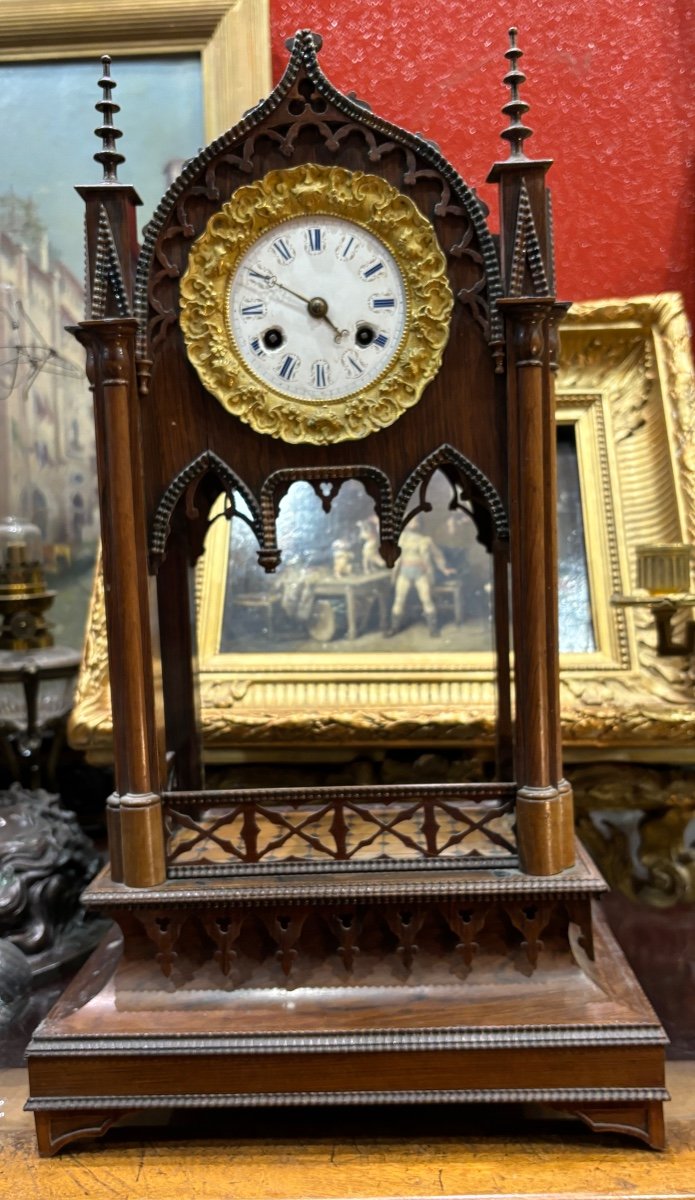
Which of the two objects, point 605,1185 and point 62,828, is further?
point 62,828

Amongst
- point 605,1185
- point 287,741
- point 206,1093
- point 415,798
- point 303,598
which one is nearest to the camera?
point 605,1185

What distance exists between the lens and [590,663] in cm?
196

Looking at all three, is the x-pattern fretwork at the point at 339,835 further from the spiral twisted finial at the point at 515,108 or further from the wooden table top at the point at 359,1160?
the spiral twisted finial at the point at 515,108

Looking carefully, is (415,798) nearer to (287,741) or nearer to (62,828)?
(287,741)

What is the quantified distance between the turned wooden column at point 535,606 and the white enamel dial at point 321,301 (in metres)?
0.18

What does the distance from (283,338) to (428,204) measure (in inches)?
10.5

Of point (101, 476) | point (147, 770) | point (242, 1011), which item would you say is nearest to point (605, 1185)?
point (242, 1011)

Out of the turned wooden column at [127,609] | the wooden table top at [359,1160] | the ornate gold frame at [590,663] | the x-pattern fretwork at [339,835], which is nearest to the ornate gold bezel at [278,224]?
the turned wooden column at [127,609]

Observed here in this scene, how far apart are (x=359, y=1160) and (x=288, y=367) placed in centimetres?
105

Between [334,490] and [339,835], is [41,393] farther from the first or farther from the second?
[339,835]

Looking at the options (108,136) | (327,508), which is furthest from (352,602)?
(108,136)

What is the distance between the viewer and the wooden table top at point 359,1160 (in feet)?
3.99

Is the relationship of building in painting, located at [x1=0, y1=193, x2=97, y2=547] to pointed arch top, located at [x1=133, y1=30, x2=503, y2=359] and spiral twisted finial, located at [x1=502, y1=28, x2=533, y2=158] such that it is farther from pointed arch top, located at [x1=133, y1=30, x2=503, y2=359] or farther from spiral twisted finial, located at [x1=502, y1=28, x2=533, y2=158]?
spiral twisted finial, located at [x1=502, y1=28, x2=533, y2=158]

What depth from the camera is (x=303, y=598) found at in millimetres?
2088
